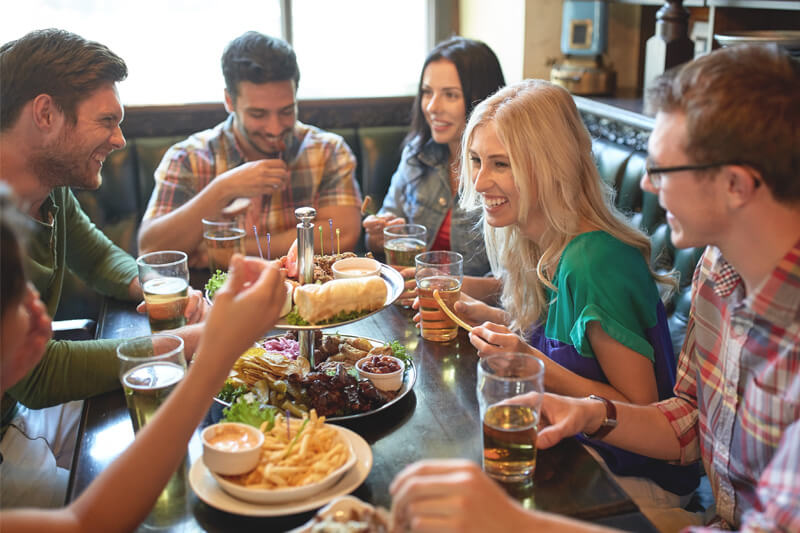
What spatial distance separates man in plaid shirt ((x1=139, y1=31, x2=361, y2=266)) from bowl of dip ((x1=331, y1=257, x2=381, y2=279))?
2.47ft

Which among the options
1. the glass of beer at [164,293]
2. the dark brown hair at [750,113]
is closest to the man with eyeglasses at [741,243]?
the dark brown hair at [750,113]

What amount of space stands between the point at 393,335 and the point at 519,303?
1.18 ft

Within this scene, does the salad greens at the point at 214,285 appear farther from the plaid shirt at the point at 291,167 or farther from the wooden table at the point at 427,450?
the plaid shirt at the point at 291,167

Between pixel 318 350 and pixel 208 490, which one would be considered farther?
pixel 318 350

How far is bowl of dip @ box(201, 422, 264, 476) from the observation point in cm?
123

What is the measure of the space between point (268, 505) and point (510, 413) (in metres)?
0.44

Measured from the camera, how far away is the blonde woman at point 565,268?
1.70m

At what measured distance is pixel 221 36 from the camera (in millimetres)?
4105

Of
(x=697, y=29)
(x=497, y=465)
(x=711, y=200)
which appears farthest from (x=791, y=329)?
(x=697, y=29)

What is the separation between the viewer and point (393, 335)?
2.01 metres

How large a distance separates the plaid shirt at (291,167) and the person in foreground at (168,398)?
72.1 inches

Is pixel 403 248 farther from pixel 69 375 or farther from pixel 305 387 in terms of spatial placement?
pixel 69 375

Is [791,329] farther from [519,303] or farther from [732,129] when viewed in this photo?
[519,303]

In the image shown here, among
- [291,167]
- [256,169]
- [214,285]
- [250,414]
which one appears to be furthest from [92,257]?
[250,414]
